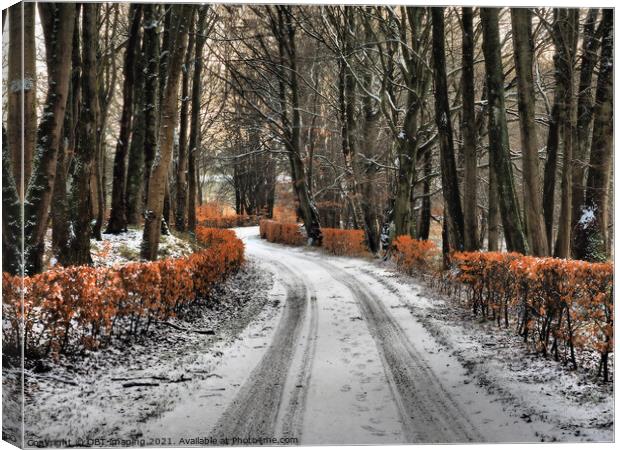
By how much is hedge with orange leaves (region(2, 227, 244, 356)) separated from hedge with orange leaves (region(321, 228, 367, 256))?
224 inches

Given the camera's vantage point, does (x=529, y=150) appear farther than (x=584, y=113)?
No

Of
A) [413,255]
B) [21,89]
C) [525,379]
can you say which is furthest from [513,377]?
[413,255]

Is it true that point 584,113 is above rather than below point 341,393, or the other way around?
above

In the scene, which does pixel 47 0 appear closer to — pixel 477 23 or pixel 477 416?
pixel 477 416

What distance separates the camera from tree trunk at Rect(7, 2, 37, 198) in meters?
4.17

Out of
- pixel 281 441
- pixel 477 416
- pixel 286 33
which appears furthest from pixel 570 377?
pixel 286 33

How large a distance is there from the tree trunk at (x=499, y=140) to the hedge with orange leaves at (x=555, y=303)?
140 cm

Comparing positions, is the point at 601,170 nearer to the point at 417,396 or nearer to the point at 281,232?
the point at 417,396

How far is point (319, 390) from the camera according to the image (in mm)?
3904

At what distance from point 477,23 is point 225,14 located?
201 inches

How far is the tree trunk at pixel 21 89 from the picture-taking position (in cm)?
417

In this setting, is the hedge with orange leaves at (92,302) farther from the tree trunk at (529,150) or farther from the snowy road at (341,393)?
the tree trunk at (529,150)

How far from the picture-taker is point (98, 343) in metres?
4.36

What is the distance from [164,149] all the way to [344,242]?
6.18 meters
